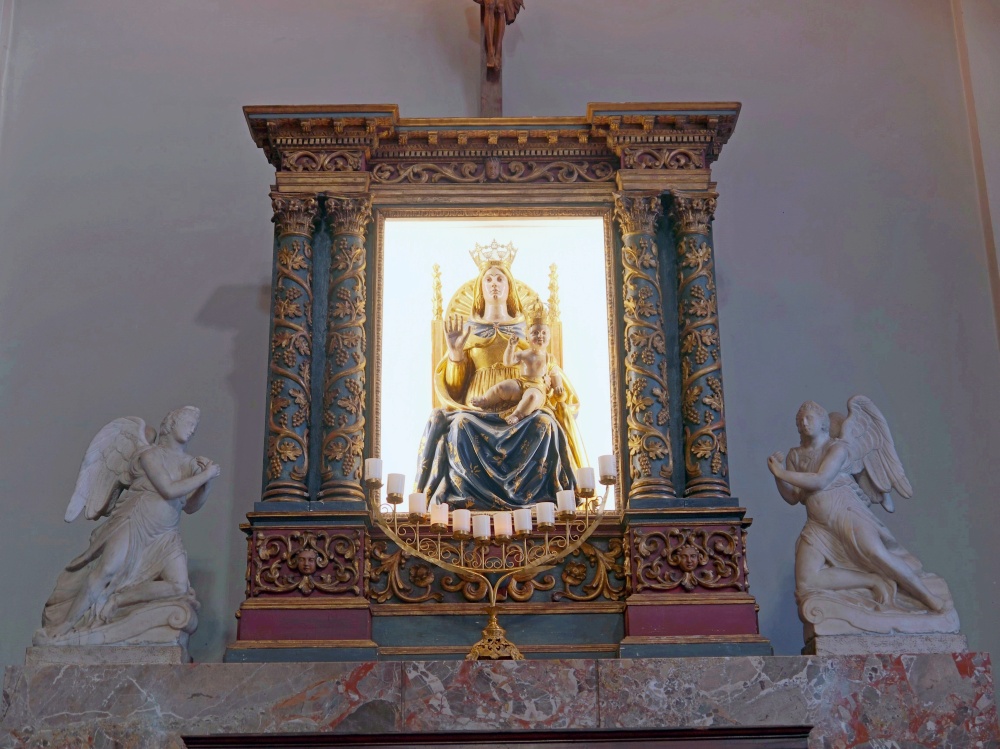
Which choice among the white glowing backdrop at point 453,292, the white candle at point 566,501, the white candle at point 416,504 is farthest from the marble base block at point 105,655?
the white candle at point 566,501

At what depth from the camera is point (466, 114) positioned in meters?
9.30

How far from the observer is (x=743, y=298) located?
8977mm

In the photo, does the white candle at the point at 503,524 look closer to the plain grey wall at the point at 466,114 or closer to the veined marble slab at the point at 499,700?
the veined marble slab at the point at 499,700

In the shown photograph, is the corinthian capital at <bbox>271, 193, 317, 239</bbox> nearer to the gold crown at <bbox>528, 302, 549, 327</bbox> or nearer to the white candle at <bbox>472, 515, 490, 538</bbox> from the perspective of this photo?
the gold crown at <bbox>528, 302, 549, 327</bbox>

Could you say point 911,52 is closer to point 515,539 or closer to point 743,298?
point 743,298

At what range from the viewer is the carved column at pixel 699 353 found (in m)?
7.21

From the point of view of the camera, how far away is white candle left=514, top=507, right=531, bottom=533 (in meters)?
6.78

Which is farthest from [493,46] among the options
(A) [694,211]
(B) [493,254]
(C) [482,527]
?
(C) [482,527]

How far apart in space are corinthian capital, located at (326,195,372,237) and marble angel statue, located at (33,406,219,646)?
4.26ft

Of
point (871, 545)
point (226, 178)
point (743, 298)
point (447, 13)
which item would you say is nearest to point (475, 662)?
point (871, 545)

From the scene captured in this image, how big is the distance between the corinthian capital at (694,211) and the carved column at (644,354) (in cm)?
12

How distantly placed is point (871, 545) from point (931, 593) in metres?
0.35

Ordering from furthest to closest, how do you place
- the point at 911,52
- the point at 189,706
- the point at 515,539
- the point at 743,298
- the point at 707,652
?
the point at 911,52 → the point at 743,298 → the point at 515,539 → the point at 707,652 → the point at 189,706

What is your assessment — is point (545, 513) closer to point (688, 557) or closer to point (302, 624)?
point (688, 557)
